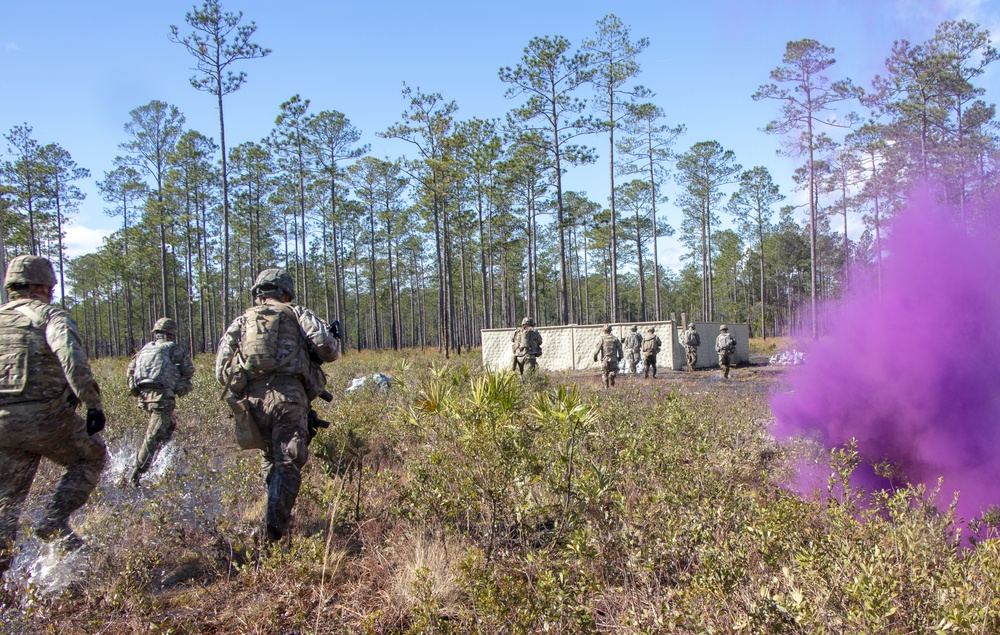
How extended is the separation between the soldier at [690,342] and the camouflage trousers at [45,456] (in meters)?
17.9

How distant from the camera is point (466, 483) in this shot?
11.4 feet

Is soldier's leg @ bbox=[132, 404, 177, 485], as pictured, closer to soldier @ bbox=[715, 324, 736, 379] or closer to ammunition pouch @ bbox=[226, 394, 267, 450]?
ammunition pouch @ bbox=[226, 394, 267, 450]

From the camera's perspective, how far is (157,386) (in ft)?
20.5

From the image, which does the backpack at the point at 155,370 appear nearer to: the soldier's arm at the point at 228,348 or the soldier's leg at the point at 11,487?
the soldier's arm at the point at 228,348

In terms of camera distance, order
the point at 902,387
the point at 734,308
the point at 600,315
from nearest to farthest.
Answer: the point at 902,387, the point at 734,308, the point at 600,315

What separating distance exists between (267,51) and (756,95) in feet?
66.5

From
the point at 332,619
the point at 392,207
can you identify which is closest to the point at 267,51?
the point at 392,207

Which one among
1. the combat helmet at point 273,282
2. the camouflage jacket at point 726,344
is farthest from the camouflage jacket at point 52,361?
the camouflage jacket at point 726,344

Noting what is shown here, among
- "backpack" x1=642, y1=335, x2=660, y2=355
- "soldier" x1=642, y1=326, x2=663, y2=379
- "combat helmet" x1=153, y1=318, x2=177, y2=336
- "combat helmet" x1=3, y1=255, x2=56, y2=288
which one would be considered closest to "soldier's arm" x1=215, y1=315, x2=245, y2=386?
"combat helmet" x1=3, y1=255, x2=56, y2=288

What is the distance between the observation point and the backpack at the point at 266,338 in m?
4.01

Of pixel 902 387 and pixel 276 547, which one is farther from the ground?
pixel 902 387

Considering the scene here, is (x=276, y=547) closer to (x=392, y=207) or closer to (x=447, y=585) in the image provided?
(x=447, y=585)

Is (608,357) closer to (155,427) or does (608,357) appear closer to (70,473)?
(155,427)

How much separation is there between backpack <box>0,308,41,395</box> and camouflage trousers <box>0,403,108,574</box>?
0.40 ft
